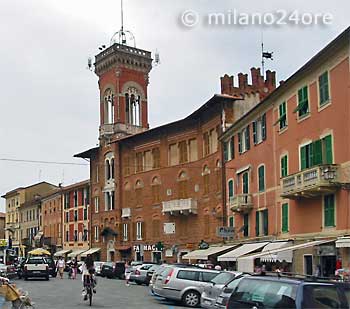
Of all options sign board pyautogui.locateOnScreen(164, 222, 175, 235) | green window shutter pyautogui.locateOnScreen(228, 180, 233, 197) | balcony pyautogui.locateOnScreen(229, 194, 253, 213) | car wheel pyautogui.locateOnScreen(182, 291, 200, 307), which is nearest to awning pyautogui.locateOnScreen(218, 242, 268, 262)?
balcony pyautogui.locateOnScreen(229, 194, 253, 213)

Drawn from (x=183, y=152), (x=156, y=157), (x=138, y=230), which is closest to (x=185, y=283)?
(x=183, y=152)

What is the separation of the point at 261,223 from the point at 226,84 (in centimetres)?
1749

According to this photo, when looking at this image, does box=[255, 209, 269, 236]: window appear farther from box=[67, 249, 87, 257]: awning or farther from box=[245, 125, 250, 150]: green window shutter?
box=[67, 249, 87, 257]: awning

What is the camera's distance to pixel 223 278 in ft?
75.0

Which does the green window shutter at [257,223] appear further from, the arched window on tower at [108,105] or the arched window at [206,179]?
the arched window on tower at [108,105]

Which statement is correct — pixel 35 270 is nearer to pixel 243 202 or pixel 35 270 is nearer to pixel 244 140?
pixel 243 202

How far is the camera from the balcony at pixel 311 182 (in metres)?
27.4

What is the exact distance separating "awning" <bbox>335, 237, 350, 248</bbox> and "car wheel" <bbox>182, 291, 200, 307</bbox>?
240 inches

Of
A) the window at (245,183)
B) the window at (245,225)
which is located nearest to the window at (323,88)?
the window at (245,183)

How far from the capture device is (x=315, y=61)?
29.5m

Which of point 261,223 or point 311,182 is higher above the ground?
point 311,182

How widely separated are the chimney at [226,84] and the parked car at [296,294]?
4194cm

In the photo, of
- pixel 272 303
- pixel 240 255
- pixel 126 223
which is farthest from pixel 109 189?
pixel 272 303

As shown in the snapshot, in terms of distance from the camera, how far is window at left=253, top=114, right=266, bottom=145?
38166 mm
